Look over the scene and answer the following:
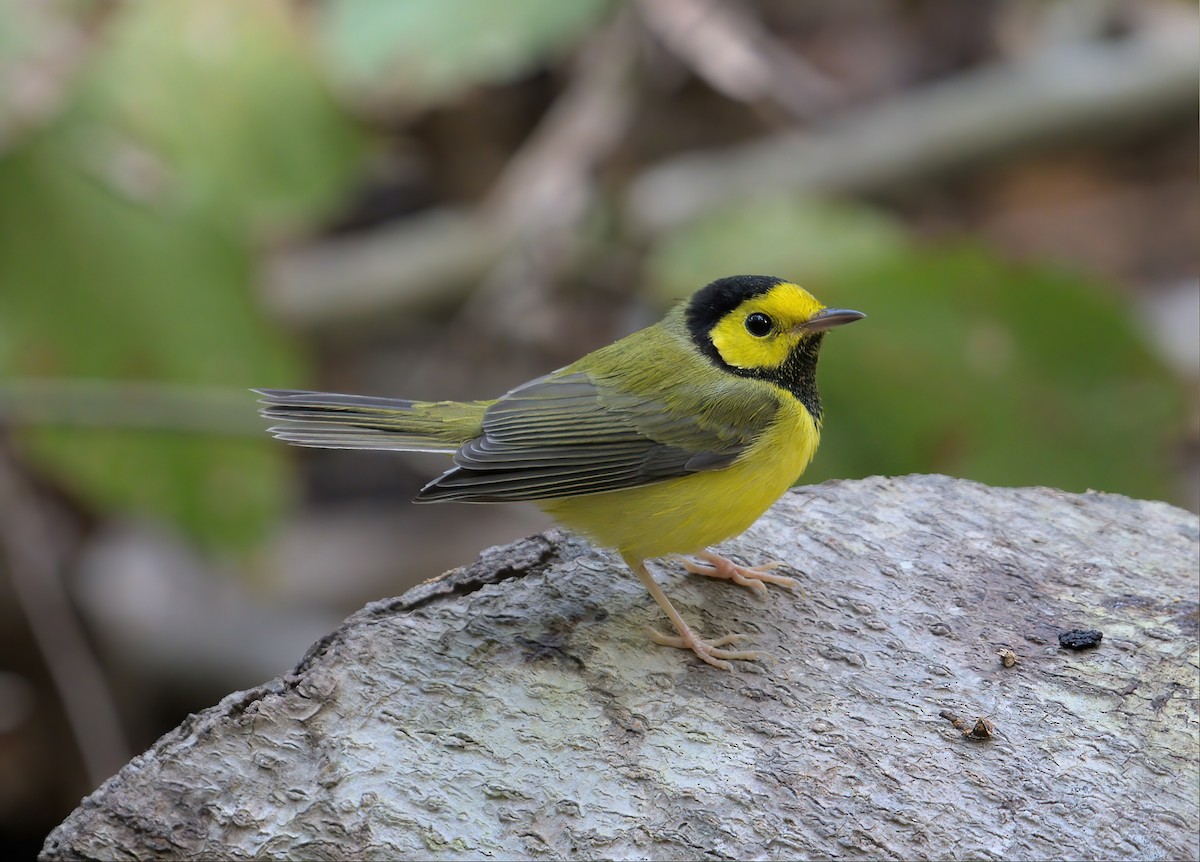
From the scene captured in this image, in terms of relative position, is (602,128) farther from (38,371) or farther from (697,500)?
(697,500)

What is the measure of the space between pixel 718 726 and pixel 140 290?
3.17 m

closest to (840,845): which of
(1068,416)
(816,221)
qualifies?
(1068,416)

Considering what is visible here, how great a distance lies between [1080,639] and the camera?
345cm

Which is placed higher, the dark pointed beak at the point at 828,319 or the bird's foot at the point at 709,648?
the dark pointed beak at the point at 828,319

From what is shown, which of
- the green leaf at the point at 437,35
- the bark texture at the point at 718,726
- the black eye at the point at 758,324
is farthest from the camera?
the green leaf at the point at 437,35

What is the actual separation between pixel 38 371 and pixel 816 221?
10.3 feet

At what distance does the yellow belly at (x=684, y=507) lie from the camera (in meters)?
3.55

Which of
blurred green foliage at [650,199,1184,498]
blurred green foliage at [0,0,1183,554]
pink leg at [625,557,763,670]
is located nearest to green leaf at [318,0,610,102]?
blurred green foliage at [0,0,1183,554]

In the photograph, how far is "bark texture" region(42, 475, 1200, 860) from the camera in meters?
2.88

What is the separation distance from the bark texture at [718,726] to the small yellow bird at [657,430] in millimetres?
190

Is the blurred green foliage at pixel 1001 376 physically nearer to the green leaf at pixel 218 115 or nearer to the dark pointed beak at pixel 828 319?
the dark pointed beak at pixel 828 319

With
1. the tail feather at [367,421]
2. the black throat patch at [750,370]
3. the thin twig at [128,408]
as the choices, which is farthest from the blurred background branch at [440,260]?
the tail feather at [367,421]

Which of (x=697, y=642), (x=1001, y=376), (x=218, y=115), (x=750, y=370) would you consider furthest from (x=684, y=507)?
(x=218, y=115)

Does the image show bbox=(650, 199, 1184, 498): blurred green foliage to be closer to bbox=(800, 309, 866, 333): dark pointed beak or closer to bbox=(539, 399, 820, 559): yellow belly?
bbox=(800, 309, 866, 333): dark pointed beak
